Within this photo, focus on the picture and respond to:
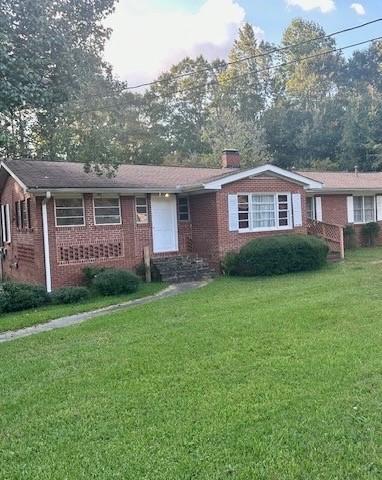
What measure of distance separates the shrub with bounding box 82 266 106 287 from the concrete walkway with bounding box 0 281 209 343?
84.0 inches

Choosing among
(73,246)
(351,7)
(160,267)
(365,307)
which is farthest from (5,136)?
(351,7)

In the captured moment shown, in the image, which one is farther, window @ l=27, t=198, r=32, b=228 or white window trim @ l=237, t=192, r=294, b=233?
white window trim @ l=237, t=192, r=294, b=233

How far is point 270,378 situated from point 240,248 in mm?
10798

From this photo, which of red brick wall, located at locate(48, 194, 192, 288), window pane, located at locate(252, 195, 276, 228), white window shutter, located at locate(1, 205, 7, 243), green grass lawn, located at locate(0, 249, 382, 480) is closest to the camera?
green grass lawn, located at locate(0, 249, 382, 480)

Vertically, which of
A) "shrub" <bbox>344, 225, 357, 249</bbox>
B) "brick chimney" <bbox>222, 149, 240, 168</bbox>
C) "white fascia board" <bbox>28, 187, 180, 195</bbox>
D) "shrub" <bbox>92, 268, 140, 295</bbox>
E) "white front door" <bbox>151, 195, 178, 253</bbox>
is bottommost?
"shrub" <bbox>92, 268, 140, 295</bbox>

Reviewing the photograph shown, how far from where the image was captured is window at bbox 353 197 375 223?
2212cm

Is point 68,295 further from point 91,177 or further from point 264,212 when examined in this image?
point 264,212

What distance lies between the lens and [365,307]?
8.30 meters

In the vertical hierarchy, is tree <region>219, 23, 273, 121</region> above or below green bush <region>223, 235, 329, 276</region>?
above

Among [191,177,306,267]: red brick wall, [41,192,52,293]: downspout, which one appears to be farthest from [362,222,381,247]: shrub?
[41,192,52,293]: downspout

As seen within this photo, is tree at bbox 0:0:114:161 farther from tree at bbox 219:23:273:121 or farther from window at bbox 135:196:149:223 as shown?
tree at bbox 219:23:273:121

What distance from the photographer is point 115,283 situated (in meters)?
12.5

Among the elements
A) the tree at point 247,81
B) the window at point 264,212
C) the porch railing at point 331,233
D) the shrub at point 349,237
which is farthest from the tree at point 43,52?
the tree at point 247,81

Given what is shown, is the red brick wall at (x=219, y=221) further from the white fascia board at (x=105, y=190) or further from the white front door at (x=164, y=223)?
the white fascia board at (x=105, y=190)
